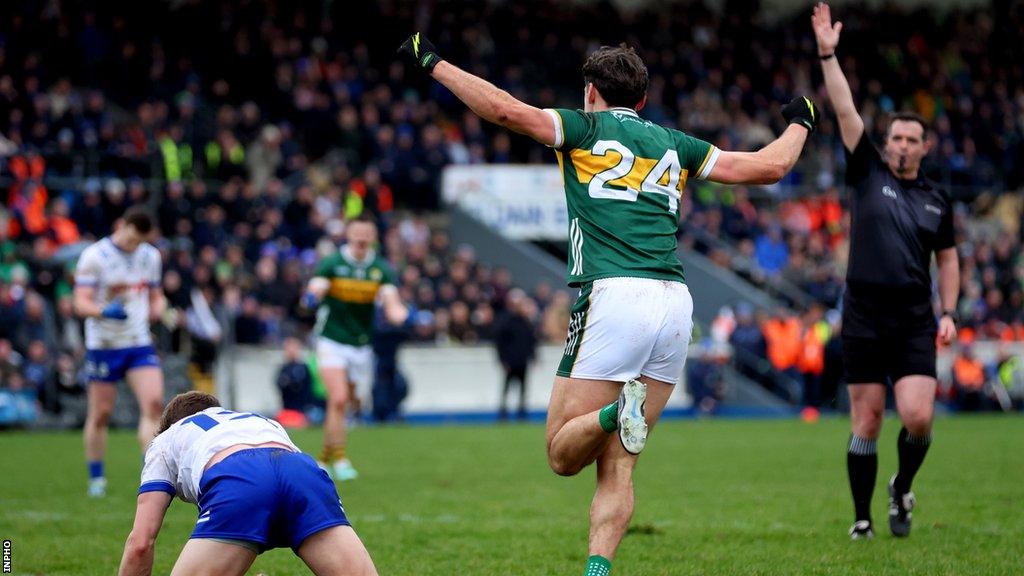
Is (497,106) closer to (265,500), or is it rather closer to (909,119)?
(265,500)

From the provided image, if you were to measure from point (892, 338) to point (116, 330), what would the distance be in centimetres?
643

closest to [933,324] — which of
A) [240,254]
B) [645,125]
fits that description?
[645,125]

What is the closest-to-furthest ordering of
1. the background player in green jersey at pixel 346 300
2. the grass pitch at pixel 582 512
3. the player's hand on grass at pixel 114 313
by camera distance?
the grass pitch at pixel 582 512 → the player's hand on grass at pixel 114 313 → the background player in green jersey at pixel 346 300

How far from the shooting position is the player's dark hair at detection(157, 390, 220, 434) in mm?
5504

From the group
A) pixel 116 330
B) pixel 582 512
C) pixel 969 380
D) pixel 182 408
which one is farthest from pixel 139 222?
pixel 969 380

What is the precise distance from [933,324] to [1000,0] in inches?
1381

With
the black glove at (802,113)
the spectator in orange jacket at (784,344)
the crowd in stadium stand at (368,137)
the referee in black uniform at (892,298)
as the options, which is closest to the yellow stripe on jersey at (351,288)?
the referee in black uniform at (892,298)

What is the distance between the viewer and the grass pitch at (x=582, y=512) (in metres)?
7.31

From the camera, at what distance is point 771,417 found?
A: 25.1 m

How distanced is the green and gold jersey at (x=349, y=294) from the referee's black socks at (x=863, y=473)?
596cm

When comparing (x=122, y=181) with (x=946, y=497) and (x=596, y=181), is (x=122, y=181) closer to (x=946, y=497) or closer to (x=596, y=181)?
(x=946, y=497)

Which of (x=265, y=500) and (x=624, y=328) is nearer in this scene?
(x=265, y=500)

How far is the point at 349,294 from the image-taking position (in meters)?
13.0

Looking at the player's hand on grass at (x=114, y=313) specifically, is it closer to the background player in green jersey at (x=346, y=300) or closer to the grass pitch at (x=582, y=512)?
the grass pitch at (x=582, y=512)
